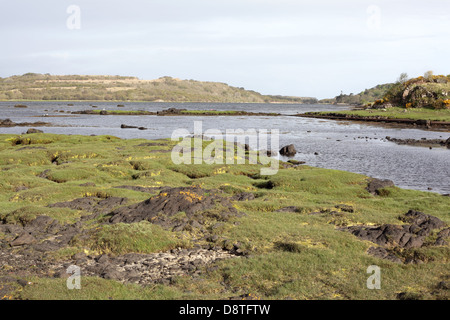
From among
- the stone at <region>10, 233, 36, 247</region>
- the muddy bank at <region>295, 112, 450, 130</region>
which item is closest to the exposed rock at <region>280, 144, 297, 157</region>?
the stone at <region>10, 233, 36, 247</region>

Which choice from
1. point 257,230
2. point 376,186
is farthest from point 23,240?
point 376,186

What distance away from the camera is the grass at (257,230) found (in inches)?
552

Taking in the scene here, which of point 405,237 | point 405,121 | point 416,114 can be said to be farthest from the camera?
point 416,114

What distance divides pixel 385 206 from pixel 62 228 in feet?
62.3

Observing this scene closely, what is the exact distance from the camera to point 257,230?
1997 cm

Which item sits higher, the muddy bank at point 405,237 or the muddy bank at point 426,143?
the muddy bank at point 426,143

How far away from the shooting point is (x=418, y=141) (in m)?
83.9

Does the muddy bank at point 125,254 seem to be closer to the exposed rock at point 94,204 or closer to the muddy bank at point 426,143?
the exposed rock at point 94,204

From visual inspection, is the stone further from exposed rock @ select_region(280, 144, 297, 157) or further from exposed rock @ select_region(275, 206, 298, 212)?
exposed rock @ select_region(280, 144, 297, 157)

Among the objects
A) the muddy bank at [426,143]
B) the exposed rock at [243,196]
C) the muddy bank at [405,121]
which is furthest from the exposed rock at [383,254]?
the muddy bank at [405,121]

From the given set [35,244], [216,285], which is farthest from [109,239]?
[216,285]

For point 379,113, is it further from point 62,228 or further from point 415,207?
point 62,228

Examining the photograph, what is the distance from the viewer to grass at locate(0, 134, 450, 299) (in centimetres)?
1403

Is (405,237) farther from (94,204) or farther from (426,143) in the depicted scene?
(426,143)
